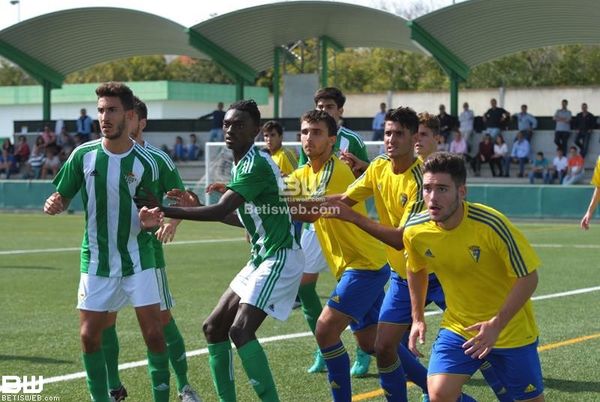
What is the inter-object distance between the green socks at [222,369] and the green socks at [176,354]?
2.84 feet

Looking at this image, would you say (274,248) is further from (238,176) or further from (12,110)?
(12,110)

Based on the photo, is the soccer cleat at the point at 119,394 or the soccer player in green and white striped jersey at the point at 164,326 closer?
the soccer player in green and white striped jersey at the point at 164,326

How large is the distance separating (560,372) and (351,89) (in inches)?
2759

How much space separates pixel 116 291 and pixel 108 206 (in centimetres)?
58

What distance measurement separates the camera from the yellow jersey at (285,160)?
12219 millimetres

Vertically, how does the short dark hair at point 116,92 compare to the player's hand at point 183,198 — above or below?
above

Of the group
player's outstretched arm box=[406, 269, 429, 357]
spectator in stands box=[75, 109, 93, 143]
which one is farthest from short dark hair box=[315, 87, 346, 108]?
spectator in stands box=[75, 109, 93, 143]

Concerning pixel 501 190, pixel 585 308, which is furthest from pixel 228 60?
pixel 585 308

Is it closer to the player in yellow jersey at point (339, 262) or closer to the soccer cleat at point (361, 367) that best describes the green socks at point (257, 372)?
the player in yellow jersey at point (339, 262)

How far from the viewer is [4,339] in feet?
35.2

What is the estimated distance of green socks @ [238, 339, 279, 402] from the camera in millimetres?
6980

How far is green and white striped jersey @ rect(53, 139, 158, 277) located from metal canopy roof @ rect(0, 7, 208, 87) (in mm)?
32879

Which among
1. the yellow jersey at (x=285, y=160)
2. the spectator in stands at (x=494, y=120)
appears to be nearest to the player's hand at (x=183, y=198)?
the yellow jersey at (x=285, y=160)

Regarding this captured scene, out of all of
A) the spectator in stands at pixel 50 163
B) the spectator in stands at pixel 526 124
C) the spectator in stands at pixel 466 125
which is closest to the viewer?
the spectator in stands at pixel 526 124
